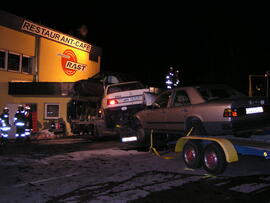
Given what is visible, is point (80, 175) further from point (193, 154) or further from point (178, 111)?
point (178, 111)

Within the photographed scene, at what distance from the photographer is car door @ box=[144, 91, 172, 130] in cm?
902

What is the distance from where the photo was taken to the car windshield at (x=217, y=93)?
7907mm

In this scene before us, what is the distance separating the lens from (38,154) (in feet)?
33.2

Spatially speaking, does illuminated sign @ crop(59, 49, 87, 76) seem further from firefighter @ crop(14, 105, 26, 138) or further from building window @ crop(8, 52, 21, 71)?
firefighter @ crop(14, 105, 26, 138)

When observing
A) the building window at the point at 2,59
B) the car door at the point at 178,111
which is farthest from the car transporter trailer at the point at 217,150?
the building window at the point at 2,59

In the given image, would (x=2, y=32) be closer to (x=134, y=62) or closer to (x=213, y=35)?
(x=213, y=35)

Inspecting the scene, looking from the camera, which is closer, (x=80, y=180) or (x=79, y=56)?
(x=80, y=180)

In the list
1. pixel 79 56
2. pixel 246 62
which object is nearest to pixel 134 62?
pixel 246 62

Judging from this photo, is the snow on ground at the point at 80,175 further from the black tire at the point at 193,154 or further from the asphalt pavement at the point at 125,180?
the black tire at the point at 193,154

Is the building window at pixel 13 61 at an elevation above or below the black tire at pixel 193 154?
above

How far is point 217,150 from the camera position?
21.7 feet

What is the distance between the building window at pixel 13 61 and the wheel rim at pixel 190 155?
14333 mm

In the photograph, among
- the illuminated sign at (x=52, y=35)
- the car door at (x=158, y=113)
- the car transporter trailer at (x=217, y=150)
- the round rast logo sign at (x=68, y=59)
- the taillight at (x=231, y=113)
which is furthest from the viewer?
the round rast logo sign at (x=68, y=59)

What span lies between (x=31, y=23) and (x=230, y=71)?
26.6 metres
